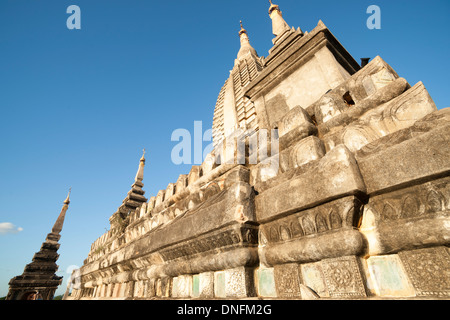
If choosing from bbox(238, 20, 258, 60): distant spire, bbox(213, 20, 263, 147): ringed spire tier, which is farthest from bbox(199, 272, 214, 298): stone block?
bbox(238, 20, 258, 60): distant spire

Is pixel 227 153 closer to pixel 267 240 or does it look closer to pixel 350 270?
pixel 267 240

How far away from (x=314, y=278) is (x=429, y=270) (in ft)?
2.30

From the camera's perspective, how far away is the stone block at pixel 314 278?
1.56 meters

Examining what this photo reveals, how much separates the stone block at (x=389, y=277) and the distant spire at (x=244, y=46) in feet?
81.7

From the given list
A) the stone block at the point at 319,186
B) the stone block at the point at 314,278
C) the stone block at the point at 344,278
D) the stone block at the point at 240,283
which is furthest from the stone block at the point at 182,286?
the stone block at the point at 344,278

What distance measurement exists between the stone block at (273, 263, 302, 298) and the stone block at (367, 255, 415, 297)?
1.72 ft

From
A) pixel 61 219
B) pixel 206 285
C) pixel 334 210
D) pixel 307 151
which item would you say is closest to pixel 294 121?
pixel 307 151

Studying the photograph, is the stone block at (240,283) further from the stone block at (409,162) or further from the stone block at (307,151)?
the stone block at (409,162)

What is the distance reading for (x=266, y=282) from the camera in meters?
1.95

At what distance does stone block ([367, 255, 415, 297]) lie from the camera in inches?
52.5

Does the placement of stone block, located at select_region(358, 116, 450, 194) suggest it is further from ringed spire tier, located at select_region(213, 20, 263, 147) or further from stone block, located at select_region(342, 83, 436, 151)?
ringed spire tier, located at select_region(213, 20, 263, 147)

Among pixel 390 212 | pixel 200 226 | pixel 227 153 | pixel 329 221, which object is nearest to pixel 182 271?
pixel 200 226

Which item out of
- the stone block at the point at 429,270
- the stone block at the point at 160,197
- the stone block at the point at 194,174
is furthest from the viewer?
the stone block at the point at 160,197

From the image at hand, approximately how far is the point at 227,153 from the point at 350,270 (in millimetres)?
1890
